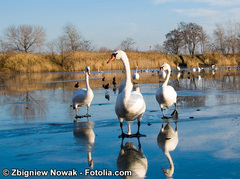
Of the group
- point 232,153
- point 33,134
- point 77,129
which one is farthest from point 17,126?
point 232,153

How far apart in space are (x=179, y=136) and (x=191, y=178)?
235 cm

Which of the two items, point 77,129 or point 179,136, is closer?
point 179,136

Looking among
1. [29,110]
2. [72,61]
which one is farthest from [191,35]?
[29,110]

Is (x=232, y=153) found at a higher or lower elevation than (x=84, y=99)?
lower

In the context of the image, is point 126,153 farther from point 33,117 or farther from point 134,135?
point 33,117

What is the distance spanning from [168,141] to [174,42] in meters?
86.0

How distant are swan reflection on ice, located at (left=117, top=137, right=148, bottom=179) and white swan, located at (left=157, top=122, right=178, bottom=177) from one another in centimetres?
35

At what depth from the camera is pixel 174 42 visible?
3521 inches

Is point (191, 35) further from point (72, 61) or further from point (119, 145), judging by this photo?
point (119, 145)

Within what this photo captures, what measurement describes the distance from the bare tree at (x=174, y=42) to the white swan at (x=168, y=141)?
3302 inches

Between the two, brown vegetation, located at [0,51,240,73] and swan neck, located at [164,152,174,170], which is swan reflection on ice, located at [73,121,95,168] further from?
brown vegetation, located at [0,51,240,73]

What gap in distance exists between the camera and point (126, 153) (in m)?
→ 5.32

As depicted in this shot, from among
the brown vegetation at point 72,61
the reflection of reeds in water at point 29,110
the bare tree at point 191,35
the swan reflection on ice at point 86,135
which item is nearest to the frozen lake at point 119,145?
the swan reflection on ice at point 86,135

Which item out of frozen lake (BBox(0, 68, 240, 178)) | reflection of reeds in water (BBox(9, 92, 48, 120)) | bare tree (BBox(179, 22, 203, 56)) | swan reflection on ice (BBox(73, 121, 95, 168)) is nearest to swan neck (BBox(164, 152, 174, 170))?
frozen lake (BBox(0, 68, 240, 178))
